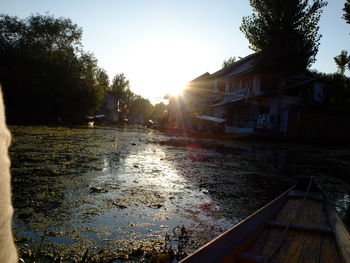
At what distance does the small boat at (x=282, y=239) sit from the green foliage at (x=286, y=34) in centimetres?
2070

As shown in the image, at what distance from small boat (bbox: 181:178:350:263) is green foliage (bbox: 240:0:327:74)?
2070cm

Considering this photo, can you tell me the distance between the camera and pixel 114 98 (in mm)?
63156

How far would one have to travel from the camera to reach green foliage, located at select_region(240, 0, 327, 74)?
21000 millimetres

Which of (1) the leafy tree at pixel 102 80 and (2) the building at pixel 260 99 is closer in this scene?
(2) the building at pixel 260 99

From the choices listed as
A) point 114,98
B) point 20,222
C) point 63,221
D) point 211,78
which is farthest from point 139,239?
point 114,98

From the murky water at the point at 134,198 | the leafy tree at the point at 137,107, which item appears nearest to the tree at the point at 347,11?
the murky water at the point at 134,198

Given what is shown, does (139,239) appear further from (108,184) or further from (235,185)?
(235,185)


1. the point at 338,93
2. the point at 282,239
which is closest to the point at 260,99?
the point at 338,93

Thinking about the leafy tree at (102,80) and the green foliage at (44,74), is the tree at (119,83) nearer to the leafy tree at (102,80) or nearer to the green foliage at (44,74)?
the leafy tree at (102,80)

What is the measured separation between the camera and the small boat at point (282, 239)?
1.81 m

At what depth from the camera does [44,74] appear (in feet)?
93.2

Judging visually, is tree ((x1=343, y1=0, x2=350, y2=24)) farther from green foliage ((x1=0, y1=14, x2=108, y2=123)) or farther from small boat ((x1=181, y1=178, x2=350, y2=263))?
green foliage ((x1=0, y1=14, x2=108, y2=123))

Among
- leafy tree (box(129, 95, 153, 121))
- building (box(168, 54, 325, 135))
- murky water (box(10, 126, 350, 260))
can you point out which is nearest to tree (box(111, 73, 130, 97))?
leafy tree (box(129, 95, 153, 121))

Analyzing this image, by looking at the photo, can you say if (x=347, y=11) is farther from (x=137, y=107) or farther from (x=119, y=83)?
(x=137, y=107)
